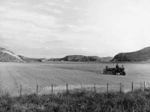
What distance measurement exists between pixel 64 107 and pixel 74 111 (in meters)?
1.43

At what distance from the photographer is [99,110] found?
1234 centimetres

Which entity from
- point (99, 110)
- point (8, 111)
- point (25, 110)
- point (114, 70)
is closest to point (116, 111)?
point (99, 110)

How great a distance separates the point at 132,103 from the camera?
1445 cm

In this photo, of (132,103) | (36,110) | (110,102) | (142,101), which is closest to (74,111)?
(36,110)

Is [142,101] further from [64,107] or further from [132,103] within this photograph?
[64,107]

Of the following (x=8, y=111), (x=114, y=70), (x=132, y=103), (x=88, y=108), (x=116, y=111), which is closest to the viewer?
(x=116, y=111)

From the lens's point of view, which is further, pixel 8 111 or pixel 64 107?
pixel 64 107

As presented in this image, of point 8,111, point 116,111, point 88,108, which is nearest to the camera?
point 116,111

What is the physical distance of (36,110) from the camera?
12672 millimetres

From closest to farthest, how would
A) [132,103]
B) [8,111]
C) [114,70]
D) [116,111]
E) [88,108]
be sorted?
1. [116,111]
2. [8,111]
3. [88,108]
4. [132,103]
5. [114,70]

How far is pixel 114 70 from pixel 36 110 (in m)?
83.7

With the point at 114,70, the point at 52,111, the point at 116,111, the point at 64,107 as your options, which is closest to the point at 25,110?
the point at 52,111

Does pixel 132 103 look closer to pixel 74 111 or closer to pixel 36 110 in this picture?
pixel 74 111

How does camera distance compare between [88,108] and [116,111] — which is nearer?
[116,111]
